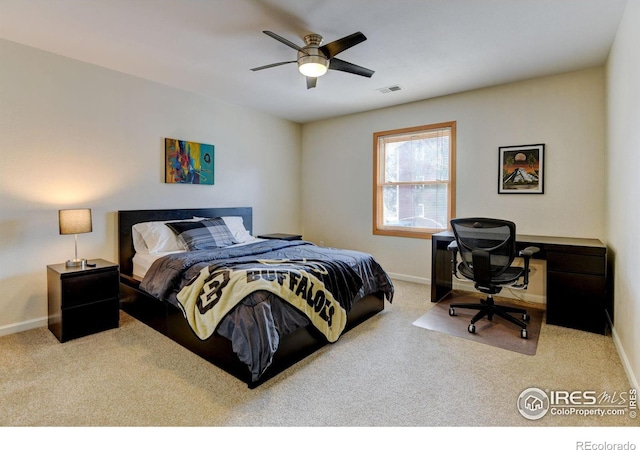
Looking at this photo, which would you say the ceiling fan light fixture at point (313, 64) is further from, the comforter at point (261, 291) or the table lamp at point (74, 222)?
the table lamp at point (74, 222)

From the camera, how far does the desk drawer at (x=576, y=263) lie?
287 centimetres

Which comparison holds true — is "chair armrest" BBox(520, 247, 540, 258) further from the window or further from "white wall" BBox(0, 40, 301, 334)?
"white wall" BBox(0, 40, 301, 334)

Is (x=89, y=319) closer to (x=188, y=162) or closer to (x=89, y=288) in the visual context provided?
(x=89, y=288)

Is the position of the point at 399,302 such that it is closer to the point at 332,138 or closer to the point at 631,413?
the point at 631,413

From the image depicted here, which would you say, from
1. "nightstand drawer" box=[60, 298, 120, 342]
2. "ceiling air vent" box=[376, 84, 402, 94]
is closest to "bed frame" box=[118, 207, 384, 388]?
"nightstand drawer" box=[60, 298, 120, 342]

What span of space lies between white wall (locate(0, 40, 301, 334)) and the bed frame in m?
0.13

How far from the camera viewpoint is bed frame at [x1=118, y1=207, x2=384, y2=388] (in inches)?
88.0

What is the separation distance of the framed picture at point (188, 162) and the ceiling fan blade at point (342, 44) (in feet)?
7.50

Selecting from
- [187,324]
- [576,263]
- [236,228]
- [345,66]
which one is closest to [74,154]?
[236,228]

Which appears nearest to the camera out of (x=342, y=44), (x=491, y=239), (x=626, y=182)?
(x=626, y=182)

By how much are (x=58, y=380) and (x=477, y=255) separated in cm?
327

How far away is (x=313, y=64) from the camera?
2.66m

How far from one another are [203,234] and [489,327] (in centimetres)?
305

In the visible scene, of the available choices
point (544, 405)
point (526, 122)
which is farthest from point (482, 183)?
point (544, 405)
